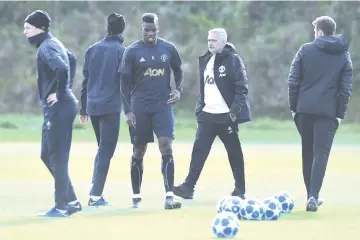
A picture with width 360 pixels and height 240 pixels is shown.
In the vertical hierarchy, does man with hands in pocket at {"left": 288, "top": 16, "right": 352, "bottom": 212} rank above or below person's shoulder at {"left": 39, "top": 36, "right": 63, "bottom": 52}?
below

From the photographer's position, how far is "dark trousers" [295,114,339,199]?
13.0m

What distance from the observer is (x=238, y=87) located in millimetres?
14102

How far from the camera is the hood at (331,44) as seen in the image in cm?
1308

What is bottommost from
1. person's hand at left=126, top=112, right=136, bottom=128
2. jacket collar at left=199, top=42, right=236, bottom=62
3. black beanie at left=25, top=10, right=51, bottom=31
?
person's hand at left=126, top=112, right=136, bottom=128

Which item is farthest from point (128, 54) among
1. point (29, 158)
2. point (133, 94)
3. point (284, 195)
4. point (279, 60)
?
point (279, 60)

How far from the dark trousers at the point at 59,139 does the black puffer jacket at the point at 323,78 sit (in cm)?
255

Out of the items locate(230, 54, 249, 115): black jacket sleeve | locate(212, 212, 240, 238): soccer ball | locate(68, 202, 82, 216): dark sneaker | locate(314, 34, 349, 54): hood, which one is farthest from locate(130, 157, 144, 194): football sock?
locate(212, 212, 240, 238): soccer ball

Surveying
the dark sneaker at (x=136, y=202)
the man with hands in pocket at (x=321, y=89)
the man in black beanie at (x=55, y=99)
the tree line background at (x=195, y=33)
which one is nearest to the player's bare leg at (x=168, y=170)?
the dark sneaker at (x=136, y=202)

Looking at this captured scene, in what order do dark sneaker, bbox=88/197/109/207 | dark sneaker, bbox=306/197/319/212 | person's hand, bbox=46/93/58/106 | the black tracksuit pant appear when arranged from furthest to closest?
the black tracksuit pant
dark sneaker, bbox=88/197/109/207
dark sneaker, bbox=306/197/319/212
person's hand, bbox=46/93/58/106

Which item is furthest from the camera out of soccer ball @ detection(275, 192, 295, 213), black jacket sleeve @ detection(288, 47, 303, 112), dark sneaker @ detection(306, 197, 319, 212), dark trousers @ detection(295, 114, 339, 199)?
black jacket sleeve @ detection(288, 47, 303, 112)

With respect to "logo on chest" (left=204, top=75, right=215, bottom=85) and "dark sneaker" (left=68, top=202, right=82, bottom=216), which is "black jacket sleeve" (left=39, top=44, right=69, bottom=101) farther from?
"logo on chest" (left=204, top=75, right=215, bottom=85)

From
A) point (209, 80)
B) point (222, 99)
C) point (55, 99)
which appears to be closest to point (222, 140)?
point (222, 99)

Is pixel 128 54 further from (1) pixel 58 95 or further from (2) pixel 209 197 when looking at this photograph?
(2) pixel 209 197

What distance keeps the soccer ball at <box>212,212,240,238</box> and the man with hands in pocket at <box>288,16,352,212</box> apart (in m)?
2.71
